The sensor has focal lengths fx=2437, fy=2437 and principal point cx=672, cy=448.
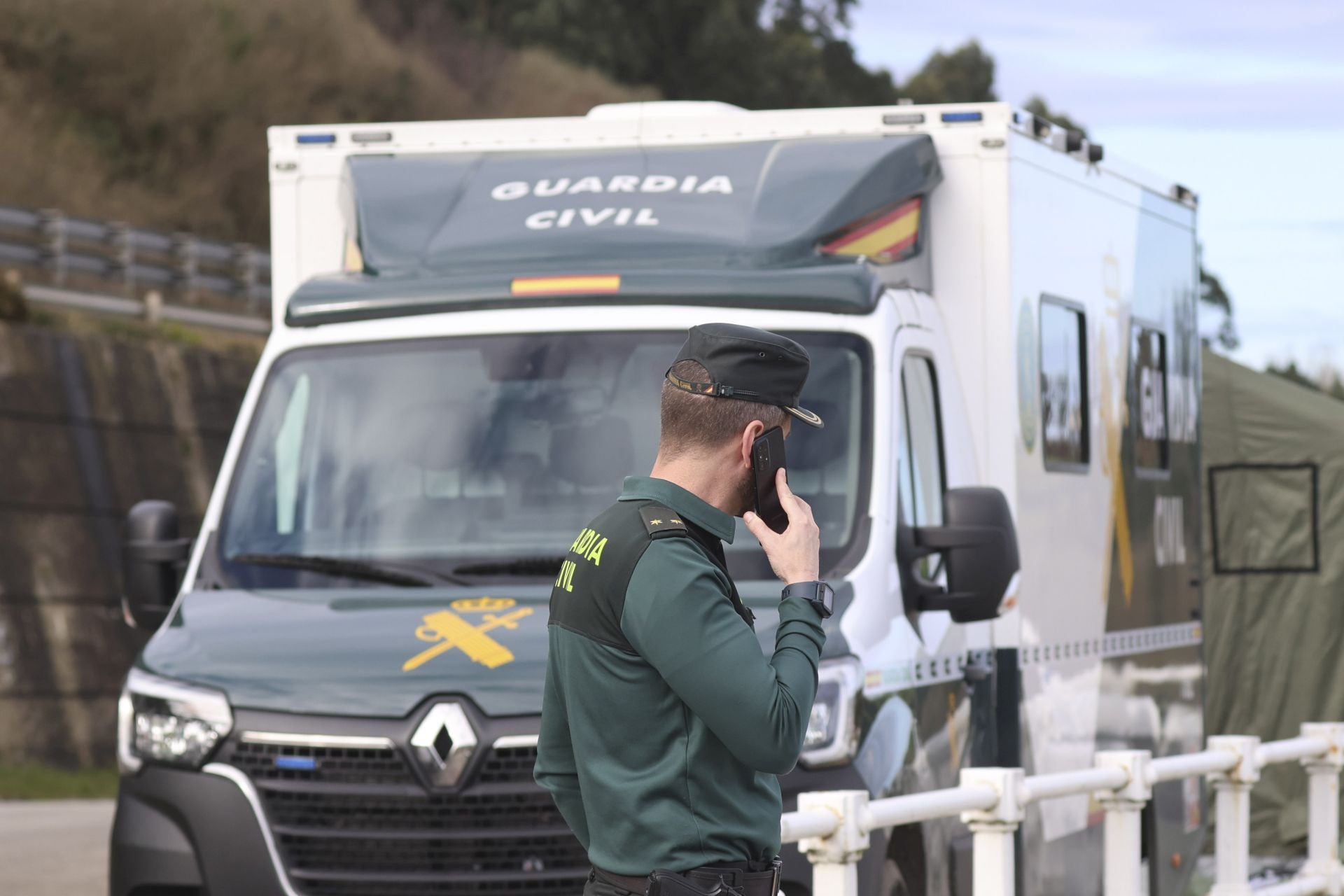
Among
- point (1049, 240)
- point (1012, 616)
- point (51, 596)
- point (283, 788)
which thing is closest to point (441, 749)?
point (283, 788)

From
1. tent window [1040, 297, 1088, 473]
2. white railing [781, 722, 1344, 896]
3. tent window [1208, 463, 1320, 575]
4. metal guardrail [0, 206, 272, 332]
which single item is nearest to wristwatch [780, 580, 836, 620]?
white railing [781, 722, 1344, 896]

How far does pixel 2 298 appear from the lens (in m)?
22.5

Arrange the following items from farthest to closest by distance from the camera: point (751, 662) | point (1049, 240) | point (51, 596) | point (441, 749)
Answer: point (51, 596)
point (1049, 240)
point (441, 749)
point (751, 662)

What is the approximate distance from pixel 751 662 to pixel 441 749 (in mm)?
2890

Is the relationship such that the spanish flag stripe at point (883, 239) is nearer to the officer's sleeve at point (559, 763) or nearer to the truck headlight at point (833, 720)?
the truck headlight at point (833, 720)

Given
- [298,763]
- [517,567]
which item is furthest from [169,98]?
[298,763]

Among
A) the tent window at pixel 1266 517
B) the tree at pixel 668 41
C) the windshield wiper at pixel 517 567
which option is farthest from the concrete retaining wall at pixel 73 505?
the tree at pixel 668 41

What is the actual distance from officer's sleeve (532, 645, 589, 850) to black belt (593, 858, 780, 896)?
0.59 ft

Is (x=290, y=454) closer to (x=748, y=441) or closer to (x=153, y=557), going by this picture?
(x=153, y=557)

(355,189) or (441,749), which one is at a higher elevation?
(355,189)

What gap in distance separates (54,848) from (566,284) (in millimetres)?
7901

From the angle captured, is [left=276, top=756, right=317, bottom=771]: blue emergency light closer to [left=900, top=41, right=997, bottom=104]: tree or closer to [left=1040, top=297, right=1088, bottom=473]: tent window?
[left=1040, top=297, right=1088, bottom=473]: tent window

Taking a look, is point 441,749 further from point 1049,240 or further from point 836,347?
point 1049,240

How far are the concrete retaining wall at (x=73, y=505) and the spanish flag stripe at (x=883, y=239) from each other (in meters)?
12.5
